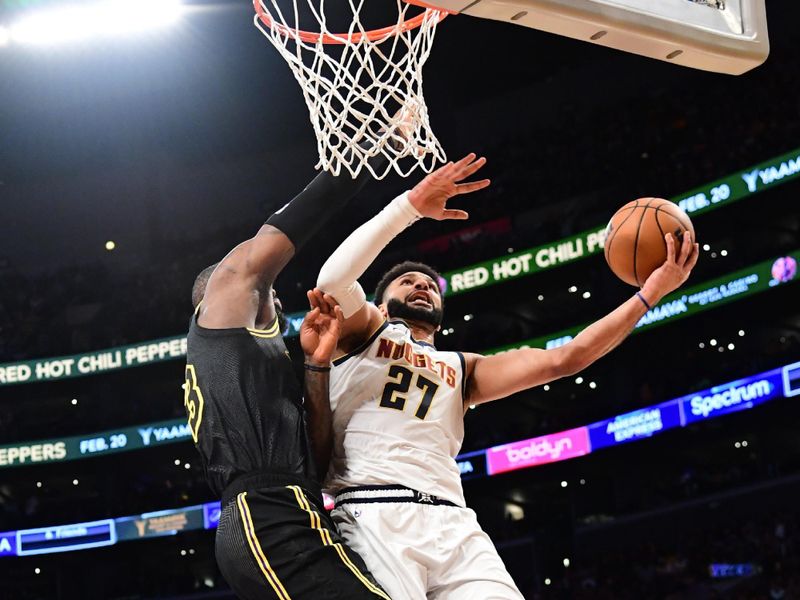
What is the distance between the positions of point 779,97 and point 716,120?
1375 millimetres

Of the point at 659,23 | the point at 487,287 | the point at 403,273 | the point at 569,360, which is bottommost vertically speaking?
the point at 569,360

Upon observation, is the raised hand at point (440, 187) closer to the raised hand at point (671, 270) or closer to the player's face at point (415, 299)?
the player's face at point (415, 299)

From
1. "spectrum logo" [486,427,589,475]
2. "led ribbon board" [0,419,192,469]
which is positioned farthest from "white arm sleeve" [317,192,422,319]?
"led ribbon board" [0,419,192,469]

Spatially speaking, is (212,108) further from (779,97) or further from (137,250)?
(779,97)

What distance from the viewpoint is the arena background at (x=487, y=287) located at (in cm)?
1853

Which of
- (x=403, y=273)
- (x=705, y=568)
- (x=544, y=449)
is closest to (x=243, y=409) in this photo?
(x=403, y=273)

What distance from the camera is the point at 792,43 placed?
68.6 feet

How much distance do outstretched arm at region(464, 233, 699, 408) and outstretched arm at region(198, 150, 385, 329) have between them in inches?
36.8

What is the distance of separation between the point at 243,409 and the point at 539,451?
55.9 ft

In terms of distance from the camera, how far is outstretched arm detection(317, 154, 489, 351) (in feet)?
12.9

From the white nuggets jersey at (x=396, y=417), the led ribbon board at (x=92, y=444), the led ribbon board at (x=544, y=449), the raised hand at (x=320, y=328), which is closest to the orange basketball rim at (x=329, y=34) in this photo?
the raised hand at (x=320, y=328)

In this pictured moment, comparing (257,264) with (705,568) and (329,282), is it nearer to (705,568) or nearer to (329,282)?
(329,282)

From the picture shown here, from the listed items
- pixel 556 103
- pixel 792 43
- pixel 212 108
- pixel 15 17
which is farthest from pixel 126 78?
pixel 792 43

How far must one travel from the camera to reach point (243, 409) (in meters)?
3.58
